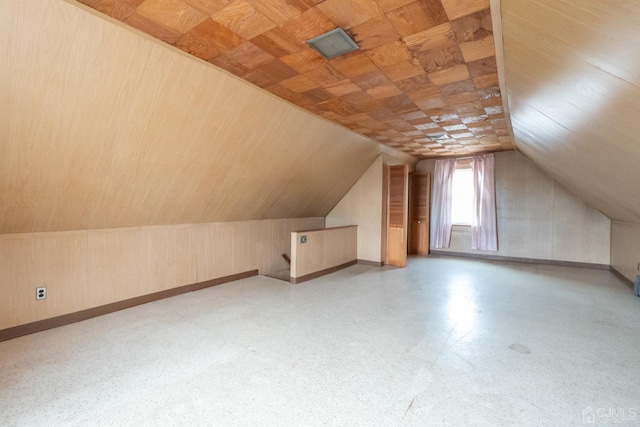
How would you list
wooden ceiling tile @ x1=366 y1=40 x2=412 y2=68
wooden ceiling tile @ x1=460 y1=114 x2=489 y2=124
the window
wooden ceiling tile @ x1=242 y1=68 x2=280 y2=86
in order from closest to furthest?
wooden ceiling tile @ x1=366 y1=40 x2=412 y2=68
wooden ceiling tile @ x1=242 y1=68 x2=280 y2=86
wooden ceiling tile @ x1=460 y1=114 x2=489 y2=124
the window

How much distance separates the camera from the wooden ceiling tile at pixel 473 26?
188cm

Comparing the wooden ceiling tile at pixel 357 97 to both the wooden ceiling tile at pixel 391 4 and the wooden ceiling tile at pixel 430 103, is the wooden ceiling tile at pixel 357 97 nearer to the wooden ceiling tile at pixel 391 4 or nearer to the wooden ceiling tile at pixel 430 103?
the wooden ceiling tile at pixel 430 103

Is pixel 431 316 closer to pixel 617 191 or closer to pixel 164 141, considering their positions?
pixel 617 191

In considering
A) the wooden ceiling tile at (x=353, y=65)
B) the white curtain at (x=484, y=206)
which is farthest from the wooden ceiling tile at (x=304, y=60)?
the white curtain at (x=484, y=206)

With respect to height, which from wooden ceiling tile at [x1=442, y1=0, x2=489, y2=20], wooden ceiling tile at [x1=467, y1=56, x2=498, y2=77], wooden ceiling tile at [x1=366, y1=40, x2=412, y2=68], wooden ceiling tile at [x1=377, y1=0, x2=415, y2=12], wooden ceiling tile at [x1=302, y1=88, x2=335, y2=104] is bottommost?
wooden ceiling tile at [x1=467, y1=56, x2=498, y2=77]

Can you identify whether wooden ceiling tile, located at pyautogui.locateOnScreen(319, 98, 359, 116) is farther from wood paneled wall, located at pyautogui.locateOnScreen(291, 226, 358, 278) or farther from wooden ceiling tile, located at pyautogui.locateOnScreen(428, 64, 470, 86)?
wood paneled wall, located at pyautogui.locateOnScreen(291, 226, 358, 278)

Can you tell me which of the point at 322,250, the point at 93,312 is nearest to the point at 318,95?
the point at 322,250

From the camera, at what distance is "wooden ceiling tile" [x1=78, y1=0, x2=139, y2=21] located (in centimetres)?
173

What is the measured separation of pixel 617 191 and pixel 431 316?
2719 millimetres

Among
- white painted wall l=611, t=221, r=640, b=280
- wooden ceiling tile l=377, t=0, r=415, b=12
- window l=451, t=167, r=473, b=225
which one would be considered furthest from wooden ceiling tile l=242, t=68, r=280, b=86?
window l=451, t=167, r=473, b=225

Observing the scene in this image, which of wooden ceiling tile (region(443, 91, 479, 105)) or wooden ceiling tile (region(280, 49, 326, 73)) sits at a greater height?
wooden ceiling tile (region(280, 49, 326, 73))

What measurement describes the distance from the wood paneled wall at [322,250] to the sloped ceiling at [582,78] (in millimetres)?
3300

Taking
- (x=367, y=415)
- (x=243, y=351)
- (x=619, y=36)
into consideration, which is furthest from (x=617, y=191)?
(x=243, y=351)

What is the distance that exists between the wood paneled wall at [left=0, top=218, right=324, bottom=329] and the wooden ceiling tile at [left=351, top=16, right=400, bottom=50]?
3.27m
